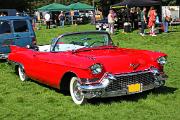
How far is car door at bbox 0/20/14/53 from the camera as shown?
14.0 meters

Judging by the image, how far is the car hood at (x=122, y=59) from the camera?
24.3ft

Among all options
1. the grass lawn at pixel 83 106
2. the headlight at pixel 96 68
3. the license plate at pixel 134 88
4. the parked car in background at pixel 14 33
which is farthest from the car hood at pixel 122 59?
the parked car in background at pixel 14 33

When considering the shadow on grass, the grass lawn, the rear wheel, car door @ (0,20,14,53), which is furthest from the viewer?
car door @ (0,20,14,53)

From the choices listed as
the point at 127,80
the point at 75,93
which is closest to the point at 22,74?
the point at 75,93

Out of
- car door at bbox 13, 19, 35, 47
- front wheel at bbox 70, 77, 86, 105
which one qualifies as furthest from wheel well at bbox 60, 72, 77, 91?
car door at bbox 13, 19, 35, 47

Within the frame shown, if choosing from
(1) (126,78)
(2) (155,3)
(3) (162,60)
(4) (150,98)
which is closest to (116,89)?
(1) (126,78)

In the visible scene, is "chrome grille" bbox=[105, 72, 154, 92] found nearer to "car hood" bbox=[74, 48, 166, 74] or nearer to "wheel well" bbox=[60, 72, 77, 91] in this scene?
"car hood" bbox=[74, 48, 166, 74]

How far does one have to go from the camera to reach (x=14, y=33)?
14.3m

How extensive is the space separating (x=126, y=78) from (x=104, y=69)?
44cm

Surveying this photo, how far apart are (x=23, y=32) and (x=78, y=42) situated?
6212mm

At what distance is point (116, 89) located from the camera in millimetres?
7344

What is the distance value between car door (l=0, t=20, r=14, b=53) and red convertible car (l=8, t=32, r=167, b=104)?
200 inches

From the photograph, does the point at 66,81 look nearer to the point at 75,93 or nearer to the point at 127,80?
the point at 75,93

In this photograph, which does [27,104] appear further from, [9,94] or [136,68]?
→ [136,68]
